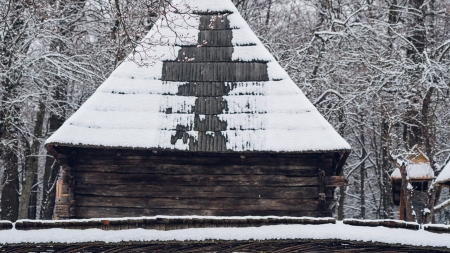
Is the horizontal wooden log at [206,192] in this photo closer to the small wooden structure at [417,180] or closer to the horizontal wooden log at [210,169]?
the horizontal wooden log at [210,169]

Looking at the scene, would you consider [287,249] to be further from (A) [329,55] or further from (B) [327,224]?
(A) [329,55]

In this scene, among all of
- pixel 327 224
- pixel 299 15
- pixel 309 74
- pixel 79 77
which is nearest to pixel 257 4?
pixel 299 15

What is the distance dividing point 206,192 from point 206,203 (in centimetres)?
17

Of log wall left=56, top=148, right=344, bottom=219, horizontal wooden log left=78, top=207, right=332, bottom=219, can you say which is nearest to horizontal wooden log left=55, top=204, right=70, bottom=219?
log wall left=56, top=148, right=344, bottom=219

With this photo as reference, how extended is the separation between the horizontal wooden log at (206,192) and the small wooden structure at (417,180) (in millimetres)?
2260

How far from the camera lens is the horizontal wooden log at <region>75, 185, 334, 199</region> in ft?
25.1

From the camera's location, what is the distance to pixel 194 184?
25.3 feet

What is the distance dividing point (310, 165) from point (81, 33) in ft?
31.0

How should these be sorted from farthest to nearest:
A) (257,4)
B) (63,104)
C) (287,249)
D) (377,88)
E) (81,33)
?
(257,4) → (63,104) → (81,33) → (377,88) → (287,249)

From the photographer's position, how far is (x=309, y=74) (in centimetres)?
1548

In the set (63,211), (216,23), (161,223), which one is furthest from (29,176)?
(161,223)

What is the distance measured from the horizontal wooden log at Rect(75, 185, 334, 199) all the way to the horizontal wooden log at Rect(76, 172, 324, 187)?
6cm

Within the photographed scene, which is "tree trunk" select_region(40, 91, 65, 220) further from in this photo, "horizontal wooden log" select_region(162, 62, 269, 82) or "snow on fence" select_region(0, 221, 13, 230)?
"snow on fence" select_region(0, 221, 13, 230)

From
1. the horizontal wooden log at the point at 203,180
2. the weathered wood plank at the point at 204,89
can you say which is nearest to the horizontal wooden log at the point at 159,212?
the horizontal wooden log at the point at 203,180
